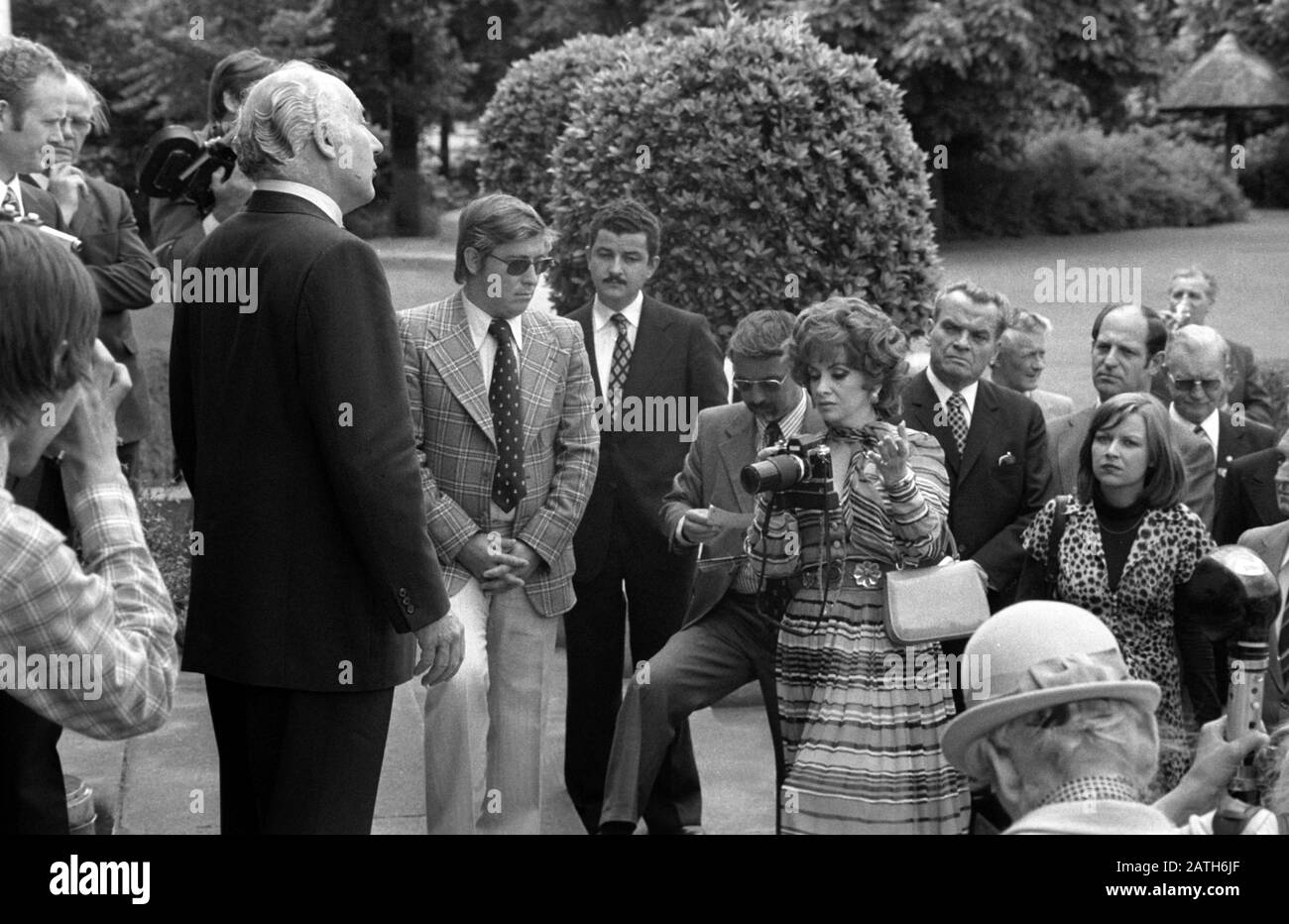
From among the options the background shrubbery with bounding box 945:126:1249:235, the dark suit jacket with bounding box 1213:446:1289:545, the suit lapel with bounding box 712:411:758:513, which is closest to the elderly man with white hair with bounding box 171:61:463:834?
the suit lapel with bounding box 712:411:758:513

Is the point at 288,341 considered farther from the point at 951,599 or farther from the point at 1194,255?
the point at 1194,255

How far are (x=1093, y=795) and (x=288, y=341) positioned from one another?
2067 mm

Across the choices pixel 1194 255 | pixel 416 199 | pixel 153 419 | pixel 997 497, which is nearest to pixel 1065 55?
pixel 1194 255

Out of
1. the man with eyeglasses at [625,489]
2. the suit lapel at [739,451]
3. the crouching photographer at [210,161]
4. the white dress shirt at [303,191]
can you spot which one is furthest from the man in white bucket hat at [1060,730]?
the crouching photographer at [210,161]

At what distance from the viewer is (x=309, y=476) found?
392 cm

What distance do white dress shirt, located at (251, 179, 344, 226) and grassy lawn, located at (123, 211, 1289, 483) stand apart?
262 inches

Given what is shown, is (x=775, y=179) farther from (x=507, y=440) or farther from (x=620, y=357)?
(x=507, y=440)

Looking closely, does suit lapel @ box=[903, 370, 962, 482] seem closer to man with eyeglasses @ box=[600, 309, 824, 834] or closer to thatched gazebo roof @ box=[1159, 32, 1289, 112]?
man with eyeglasses @ box=[600, 309, 824, 834]

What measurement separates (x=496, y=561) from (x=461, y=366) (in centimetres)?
61

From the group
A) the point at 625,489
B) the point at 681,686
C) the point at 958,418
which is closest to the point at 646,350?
the point at 625,489

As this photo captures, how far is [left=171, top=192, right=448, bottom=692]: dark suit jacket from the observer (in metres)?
3.83

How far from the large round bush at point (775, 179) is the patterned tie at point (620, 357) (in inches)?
69.2

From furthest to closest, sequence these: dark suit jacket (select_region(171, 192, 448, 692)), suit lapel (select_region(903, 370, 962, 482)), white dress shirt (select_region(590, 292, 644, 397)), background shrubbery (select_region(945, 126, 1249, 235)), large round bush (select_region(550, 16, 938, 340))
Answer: background shrubbery (select_region(945, 126, 1249, 235)) → large round bush (select_region(550, 16, 938, 340)) → white dress shirt (select_region(590, 292, 644, 397)) → suit lapel (select_region(903, 370, 962, 482)) → dark suit jacket (select_region(171, 192, 448, 692))
